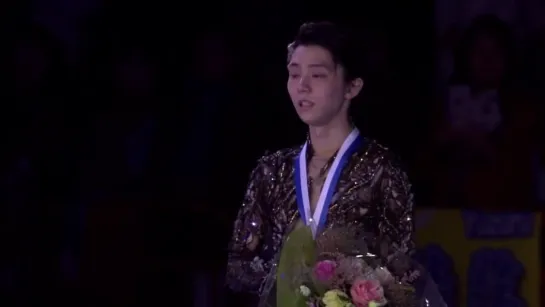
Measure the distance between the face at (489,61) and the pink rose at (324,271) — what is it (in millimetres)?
2194

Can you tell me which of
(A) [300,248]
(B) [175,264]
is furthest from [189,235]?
(A) [300,248]

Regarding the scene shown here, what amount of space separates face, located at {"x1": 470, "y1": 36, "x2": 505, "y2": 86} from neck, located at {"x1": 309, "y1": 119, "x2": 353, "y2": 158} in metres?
1.58

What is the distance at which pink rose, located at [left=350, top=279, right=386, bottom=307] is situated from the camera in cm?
178

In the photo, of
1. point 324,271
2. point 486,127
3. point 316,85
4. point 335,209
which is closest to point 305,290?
point 324,271

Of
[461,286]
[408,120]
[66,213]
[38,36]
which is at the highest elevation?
[38,36]

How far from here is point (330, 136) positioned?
2354mm

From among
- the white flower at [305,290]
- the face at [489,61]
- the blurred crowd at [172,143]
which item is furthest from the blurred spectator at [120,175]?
the white flower at [305,290]

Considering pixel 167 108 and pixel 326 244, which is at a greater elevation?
pixel 167 108

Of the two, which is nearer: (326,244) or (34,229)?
(326,244)

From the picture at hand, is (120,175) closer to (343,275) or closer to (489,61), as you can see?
(489,61)

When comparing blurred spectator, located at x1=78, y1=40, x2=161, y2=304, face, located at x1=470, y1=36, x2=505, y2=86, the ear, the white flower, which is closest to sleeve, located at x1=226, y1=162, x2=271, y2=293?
the ear

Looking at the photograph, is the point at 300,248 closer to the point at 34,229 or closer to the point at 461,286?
the point at 461,286

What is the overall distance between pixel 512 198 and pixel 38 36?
2091 mm

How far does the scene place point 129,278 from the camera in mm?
3725
